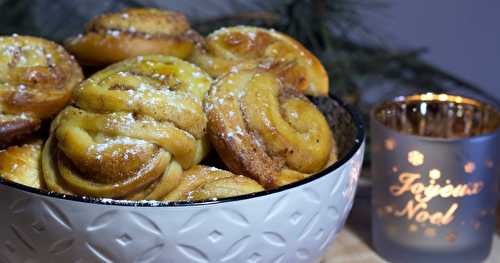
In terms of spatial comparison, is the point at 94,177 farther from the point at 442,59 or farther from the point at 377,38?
the point at 442,59

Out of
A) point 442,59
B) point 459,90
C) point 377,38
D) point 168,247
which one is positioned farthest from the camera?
point 442,59

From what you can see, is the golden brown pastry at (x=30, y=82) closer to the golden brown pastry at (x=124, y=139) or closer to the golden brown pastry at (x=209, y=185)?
the golden brown pastry at (x=124, y=139)

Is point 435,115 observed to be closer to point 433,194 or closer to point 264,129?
point 433,194

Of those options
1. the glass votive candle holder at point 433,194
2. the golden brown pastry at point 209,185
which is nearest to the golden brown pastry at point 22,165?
the golden brown pastry at point 209,185

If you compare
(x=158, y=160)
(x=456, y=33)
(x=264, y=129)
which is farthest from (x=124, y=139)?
(x=456, y=33)

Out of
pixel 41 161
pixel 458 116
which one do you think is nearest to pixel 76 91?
pixel 41 161
